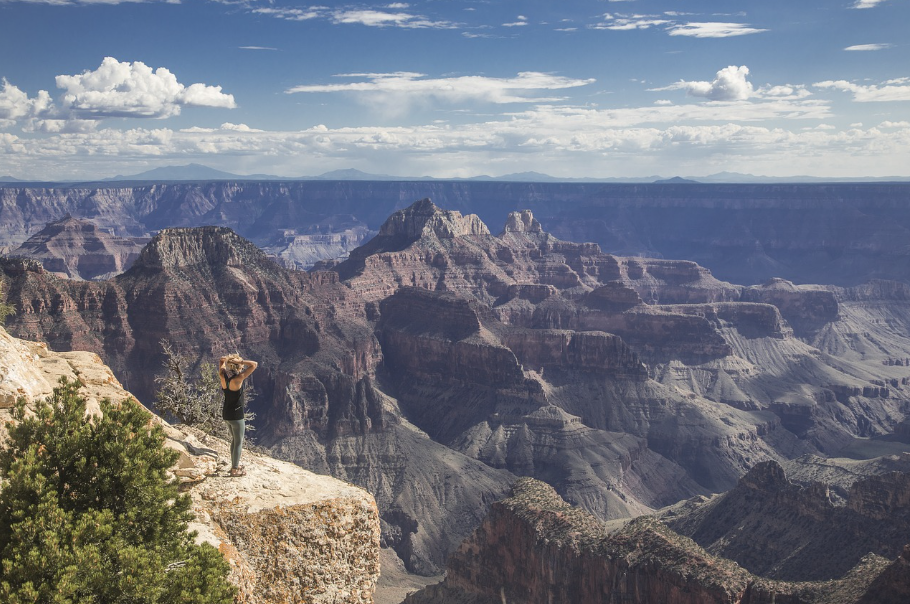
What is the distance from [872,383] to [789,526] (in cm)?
12194

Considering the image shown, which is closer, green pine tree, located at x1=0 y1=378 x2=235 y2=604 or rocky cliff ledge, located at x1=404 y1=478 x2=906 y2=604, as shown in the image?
green pine tree, located at x1=0 y1=378 x2=235 y2=604

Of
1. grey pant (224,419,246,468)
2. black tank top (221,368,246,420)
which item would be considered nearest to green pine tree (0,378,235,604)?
grey pant (224,419,246,468)

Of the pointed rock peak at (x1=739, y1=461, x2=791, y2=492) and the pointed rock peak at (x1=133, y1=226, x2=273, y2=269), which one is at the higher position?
the pointed rock peak at (x1=133, y1=226, x2=273, y2=269)

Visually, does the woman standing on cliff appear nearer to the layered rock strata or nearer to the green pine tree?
the green pine tree

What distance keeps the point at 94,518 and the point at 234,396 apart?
862 cm

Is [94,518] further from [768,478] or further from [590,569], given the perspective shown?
[768,478]

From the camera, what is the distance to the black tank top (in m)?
27.1

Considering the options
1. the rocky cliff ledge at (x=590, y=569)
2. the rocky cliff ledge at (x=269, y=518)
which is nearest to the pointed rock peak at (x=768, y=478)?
the rocky cliff ledge at (x=590, y=569)

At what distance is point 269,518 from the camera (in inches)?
1009

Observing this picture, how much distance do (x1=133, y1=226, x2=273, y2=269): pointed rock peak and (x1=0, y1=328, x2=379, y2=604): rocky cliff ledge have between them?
392ft

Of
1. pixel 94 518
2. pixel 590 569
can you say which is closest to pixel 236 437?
pixel 94 518

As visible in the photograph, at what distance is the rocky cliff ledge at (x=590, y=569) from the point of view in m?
56.8

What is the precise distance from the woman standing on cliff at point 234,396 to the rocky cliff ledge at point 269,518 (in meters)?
0.82

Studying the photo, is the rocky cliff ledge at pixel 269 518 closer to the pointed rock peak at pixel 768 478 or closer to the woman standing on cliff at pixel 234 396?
the woman standing on cliff at pixel 234 396
